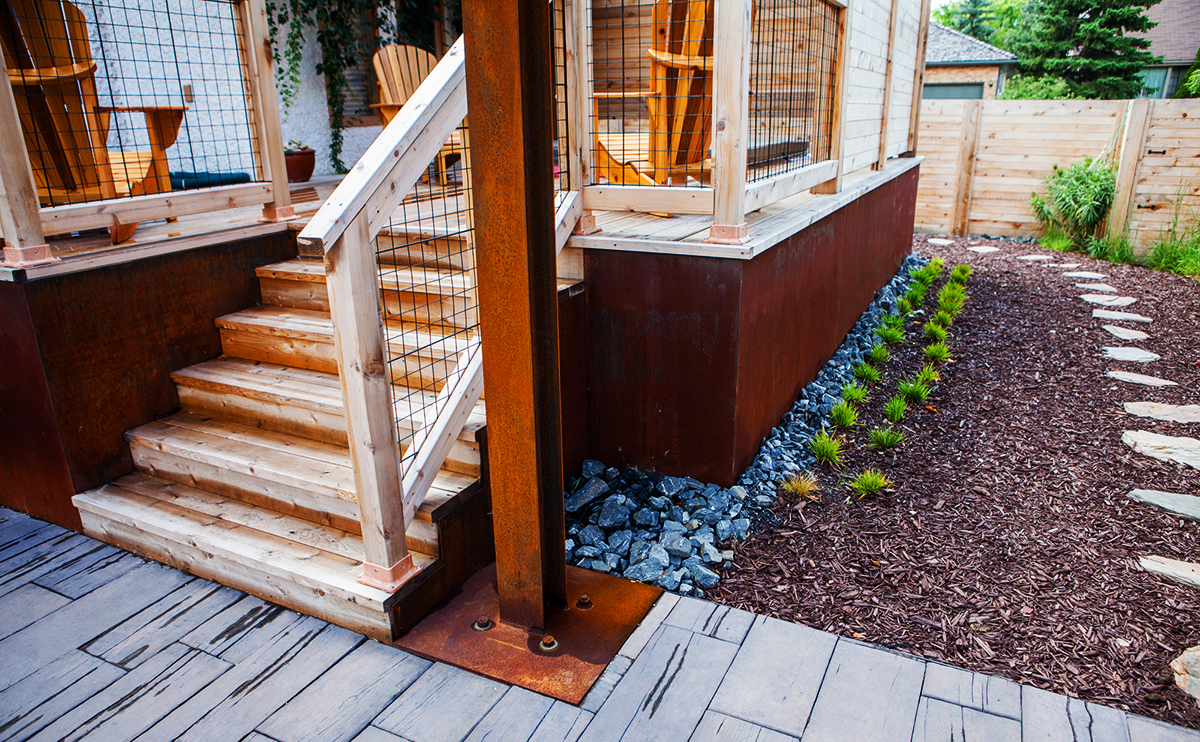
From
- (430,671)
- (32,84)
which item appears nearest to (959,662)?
(430,671)

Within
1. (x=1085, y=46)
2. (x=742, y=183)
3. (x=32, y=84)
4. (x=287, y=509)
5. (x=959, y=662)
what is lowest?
(x=959, y=662)

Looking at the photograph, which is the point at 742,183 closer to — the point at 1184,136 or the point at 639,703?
the point at 639,703

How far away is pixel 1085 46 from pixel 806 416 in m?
19.3

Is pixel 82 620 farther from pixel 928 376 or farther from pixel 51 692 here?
pixel 928 376

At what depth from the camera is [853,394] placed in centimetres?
407

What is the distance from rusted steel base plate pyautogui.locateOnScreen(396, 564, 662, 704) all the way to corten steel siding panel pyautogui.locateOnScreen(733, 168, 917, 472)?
921 mm

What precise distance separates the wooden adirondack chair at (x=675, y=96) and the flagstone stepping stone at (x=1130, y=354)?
348cm

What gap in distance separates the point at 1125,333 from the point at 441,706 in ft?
18.8

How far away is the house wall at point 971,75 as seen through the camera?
874 inches

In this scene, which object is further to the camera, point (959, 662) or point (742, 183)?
point (742, 183)

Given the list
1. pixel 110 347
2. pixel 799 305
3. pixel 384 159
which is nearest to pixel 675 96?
pixel 799 305

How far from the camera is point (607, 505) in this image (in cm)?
292

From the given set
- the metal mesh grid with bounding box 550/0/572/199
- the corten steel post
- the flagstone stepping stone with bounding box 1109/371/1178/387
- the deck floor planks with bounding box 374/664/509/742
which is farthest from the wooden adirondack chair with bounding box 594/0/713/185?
the flagstone stepping stone with bounding box 1109/371/1178/387

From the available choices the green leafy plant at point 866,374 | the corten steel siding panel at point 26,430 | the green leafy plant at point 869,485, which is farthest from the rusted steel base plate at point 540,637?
the green leafy plant at point 866,374
